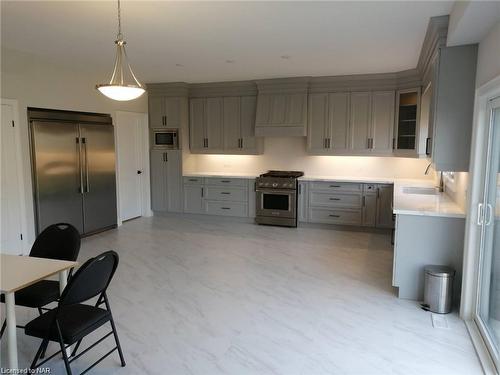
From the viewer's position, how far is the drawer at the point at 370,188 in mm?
5930

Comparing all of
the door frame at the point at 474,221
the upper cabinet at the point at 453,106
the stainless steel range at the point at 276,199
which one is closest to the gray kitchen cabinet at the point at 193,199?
the stainless steel range at the point at 276,199

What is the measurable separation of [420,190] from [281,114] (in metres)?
2.66

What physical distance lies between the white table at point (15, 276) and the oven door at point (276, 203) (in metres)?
4.36

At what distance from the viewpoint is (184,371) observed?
96.3 inches

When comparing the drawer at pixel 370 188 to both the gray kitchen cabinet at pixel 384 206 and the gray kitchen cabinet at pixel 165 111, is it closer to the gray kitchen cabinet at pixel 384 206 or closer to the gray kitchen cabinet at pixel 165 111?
the gray kitchen cabinet at pixel 384 206

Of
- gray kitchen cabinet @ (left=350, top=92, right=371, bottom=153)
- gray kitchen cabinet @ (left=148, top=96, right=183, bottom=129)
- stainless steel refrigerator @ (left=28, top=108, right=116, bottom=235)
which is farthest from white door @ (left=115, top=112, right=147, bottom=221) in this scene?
gray kitchen cabinet @ (left=350, top=92, right=371, bottom=153)

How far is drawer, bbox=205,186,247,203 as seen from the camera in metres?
6.80

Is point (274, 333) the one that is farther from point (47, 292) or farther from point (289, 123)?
point (289, 123)

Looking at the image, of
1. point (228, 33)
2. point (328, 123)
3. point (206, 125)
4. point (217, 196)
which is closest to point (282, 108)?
point (328, 123)

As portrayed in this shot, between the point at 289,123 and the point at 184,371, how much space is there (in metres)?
4.75

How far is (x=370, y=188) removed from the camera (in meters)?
5.95

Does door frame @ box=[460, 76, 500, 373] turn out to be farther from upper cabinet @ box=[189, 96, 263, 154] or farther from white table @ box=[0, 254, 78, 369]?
upper cabinet @ box=[189, 96, 263, 154]

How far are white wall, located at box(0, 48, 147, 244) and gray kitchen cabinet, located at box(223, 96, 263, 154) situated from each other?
2.16 metres

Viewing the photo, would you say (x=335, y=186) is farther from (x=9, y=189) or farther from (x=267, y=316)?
(x=9, y=189)
